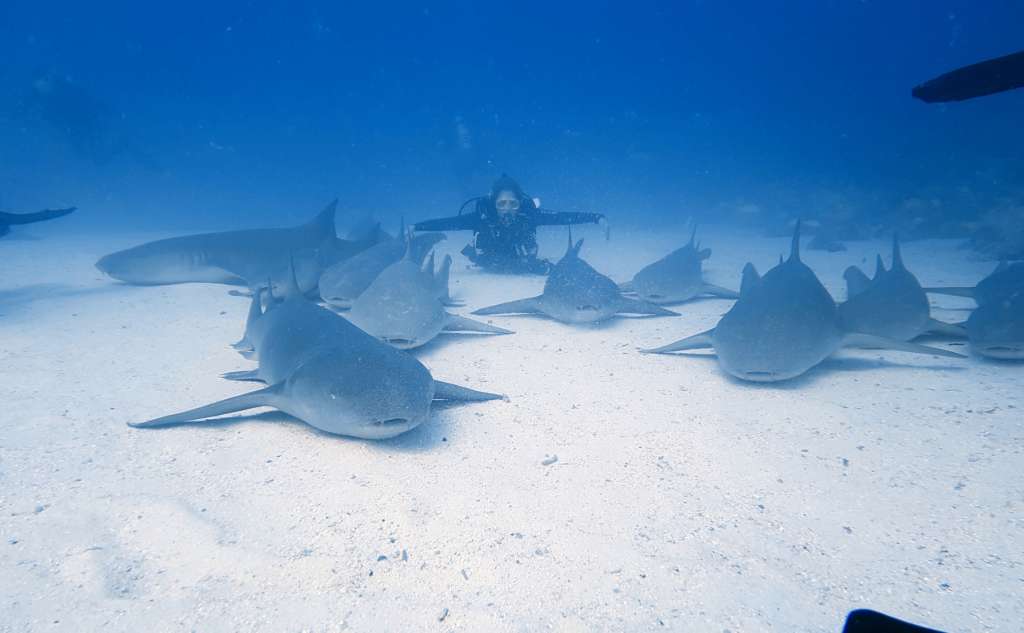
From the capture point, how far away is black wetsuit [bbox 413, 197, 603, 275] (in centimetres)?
1063

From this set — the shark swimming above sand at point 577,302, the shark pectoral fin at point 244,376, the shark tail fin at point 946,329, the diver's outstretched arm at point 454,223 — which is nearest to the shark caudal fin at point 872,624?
the shark pectoral fin at point 244,376

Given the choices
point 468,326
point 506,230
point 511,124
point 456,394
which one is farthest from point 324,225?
point 511,124

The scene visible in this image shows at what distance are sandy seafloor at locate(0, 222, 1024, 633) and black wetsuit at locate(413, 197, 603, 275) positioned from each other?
6.13m

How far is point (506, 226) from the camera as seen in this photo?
10.5m

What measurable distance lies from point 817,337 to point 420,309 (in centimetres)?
391

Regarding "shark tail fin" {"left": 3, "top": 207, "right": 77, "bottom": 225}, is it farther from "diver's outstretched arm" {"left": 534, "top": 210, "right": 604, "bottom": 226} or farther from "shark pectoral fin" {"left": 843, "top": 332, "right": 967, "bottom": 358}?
"shark pectoral fin" {"left": 843, "top": 332, "right": 967, "bottom": 358}

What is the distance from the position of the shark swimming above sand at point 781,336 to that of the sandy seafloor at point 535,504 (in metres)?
0.25

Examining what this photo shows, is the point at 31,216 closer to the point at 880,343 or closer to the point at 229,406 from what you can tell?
the point at 229,406

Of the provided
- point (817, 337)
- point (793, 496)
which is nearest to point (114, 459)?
point (793, 496)

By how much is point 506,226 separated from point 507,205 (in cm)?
58

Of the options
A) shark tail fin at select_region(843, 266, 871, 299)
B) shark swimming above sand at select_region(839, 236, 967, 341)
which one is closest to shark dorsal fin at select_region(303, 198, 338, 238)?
shark swimming above sand at select_region(839, 236, 967, 341)

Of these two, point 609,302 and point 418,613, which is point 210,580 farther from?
point 609,302

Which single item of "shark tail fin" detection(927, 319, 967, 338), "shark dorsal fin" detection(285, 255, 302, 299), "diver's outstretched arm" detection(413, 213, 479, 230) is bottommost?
"shark tail fin" detection(927, 319, 967, 338)

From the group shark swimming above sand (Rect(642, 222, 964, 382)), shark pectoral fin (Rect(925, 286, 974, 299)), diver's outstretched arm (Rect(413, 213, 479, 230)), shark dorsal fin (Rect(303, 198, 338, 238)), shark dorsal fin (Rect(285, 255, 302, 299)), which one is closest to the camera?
shark swimming above sand (Rect(642, 222, 964, 382))
